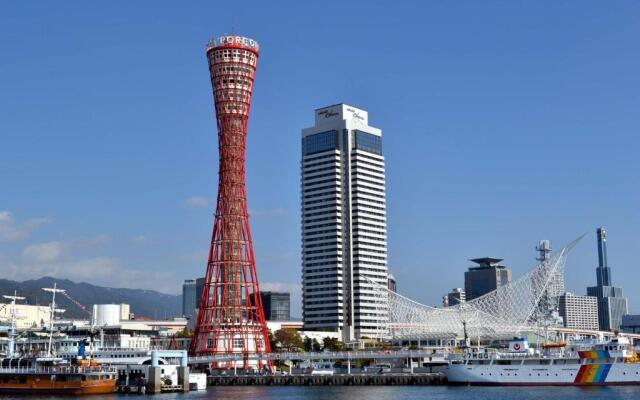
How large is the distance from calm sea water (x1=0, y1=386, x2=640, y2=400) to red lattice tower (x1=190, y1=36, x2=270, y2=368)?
20.8 m

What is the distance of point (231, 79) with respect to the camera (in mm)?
93062

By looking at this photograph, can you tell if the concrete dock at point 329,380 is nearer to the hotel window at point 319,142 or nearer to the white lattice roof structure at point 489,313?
the white lattice roof structure at point 489,313

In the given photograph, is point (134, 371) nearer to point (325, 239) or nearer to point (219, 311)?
point (219, 311)

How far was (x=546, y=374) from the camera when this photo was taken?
74.7 meters

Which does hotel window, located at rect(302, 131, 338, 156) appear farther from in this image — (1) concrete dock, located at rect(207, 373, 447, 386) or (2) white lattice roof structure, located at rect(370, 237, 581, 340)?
(1) concrete dock, located at rect(207, 373, 447, 386)

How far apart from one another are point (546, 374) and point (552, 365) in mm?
951

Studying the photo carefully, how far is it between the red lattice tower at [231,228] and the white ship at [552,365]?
25.8 metres

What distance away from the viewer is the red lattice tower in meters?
92.8

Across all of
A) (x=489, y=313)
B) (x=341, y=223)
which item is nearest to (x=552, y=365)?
(x=489, y=313)

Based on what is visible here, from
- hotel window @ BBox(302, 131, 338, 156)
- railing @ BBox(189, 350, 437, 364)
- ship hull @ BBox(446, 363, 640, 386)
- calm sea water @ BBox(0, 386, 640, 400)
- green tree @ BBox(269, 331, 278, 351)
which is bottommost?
calm sea water @ BBox(0, 386, 640, 400)

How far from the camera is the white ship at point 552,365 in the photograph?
237ft

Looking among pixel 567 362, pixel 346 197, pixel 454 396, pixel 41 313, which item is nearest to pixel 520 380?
pixel 567 362

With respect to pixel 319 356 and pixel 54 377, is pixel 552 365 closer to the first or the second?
pixel 319 356

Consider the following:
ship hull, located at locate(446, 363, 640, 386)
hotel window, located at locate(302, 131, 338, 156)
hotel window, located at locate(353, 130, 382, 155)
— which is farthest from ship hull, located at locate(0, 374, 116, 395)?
→ hotel window, located at locate(353, 130, 382, 155)
